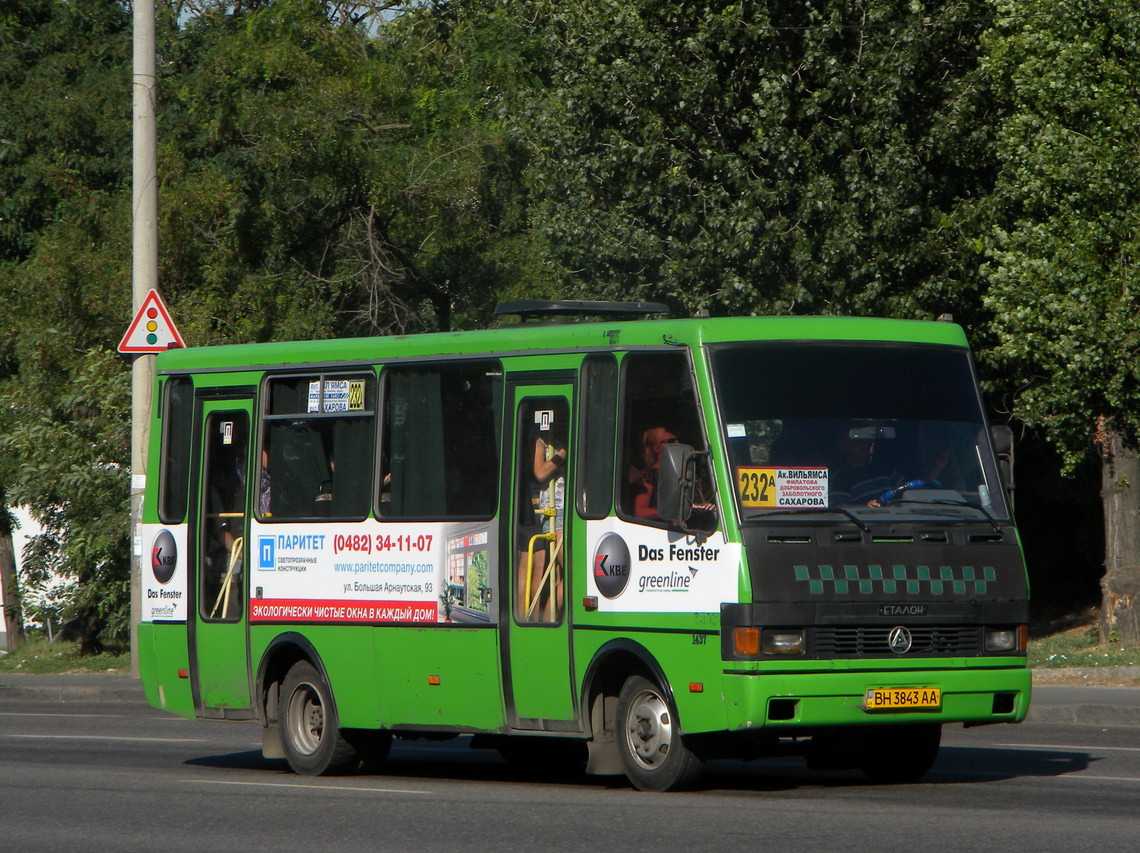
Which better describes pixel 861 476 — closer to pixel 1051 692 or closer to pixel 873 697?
pixel 873 697

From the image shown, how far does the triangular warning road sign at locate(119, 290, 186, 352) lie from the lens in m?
20.1

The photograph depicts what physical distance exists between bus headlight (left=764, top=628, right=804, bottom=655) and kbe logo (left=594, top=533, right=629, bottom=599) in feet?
3.36

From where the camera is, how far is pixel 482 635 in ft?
38.8

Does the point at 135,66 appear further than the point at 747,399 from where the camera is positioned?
Yes

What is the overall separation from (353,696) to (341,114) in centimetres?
1705

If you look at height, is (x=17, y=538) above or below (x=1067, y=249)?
below

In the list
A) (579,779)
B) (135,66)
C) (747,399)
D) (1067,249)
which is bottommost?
(579,779)

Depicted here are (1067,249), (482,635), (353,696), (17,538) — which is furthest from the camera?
(17,538)

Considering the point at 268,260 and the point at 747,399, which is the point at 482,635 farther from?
the point at 268,260

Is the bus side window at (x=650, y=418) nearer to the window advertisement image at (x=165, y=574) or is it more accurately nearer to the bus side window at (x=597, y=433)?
the bus side window at (x=597, y=433)

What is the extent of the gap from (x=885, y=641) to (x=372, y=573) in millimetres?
3640

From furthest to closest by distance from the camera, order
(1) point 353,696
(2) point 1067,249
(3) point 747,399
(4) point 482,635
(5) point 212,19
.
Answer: (5) point 212,19, (2) point 1067,249, (1) point 353,696, (4) point 482,635, (3) point 747,399

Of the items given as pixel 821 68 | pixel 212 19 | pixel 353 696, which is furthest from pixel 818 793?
pixel 212 19

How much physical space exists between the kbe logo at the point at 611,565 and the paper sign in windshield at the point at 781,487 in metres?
0.87
